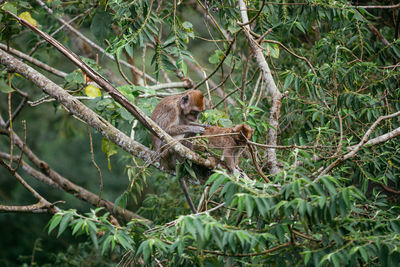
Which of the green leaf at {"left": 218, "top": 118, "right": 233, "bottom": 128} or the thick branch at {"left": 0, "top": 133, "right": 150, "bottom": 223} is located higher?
the green leaf at {"left": 218, "top": 118, "right": 233, "bottom": 128}

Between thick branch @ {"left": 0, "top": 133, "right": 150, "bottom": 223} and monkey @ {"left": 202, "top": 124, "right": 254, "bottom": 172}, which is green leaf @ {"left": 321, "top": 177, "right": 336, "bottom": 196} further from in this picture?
thick branch @ {"left": 0, "top": 133, "right": 150, "bottom": 223}

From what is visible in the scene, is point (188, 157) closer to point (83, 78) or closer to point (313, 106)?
point (313, 106)

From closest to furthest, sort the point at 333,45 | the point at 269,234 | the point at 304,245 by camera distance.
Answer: the point at 269,234, the point at 304,245, the point at 333,45

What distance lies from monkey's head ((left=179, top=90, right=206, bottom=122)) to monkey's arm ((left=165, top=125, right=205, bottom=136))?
231 mm

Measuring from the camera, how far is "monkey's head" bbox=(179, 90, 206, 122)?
6.20m

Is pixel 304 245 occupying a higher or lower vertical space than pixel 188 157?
lower

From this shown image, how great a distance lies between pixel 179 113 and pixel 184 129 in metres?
0.32

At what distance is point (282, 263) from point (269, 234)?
11.3 inches

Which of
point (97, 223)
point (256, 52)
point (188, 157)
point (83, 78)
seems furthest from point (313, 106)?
point (83, 78)

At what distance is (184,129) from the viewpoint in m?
6.14

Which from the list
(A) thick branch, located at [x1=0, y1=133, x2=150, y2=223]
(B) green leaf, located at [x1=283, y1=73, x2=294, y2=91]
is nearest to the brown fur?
(B) green leaf, located at [x1=283, y1=73, x2=294, y2=91]

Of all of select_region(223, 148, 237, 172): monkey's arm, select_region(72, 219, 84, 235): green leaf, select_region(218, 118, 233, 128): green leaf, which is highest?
select_region(218, 118, 233, 128): green leaf

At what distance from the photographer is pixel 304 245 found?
3.62 meters

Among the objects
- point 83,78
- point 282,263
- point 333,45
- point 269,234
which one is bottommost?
point 282,263
